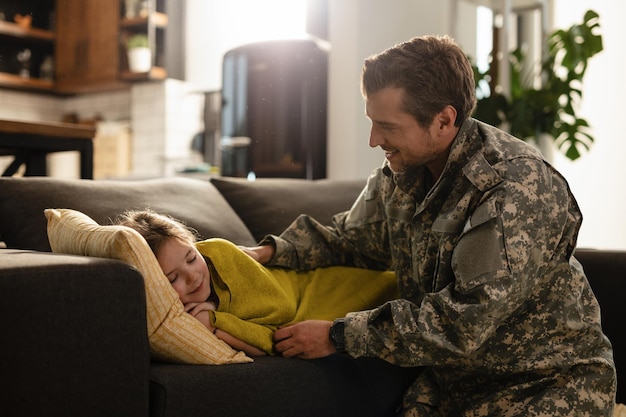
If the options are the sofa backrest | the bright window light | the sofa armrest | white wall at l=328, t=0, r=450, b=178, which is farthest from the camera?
the bright window light

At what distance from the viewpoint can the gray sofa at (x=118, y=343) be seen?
3.25ft

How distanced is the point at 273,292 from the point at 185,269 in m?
0.22

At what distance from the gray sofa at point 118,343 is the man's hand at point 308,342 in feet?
0.08

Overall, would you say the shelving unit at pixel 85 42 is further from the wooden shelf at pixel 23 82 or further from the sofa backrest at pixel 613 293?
the sofa backrest at pixel 613 293

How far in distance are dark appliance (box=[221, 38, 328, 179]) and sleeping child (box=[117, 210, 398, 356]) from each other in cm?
217

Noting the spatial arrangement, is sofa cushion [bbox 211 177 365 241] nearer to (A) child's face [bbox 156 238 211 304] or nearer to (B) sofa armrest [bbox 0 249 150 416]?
(A) child's face [bbox 156 238 211 304]

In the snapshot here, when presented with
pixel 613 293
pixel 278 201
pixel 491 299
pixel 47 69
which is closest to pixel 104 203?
pixel 278 201

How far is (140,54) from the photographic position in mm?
5676

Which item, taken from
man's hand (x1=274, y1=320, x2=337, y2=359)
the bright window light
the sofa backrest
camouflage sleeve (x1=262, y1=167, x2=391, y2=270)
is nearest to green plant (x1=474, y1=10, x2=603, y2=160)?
the bright window light

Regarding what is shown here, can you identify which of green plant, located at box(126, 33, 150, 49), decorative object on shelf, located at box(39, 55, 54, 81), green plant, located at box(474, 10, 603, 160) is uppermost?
green plant, located at box(126, 33, 150, 49)

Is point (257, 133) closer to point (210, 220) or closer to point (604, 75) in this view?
point (210, 220)

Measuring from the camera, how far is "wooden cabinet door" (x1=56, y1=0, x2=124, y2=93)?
233 inches

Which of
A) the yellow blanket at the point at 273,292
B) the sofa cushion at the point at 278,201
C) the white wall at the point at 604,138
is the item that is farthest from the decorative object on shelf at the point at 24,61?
the yellow blanket at the point at 273,292

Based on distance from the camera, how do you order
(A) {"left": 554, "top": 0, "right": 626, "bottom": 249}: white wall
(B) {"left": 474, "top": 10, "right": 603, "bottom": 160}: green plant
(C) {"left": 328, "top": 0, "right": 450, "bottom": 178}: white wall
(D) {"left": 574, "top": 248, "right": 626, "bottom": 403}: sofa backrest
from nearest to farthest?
(D) {"left": 574, "top": 248, "right": 626, "bottom": 403}: sofa backrest
(C) {"left": 328, "top": 0, "right": 450, "bottom": 178}: white wall
(B) {"left": 474, "top": 10, "right": 603, "bottom": 160}: green plant
(A) {"left": 554, "top": 0, "right": 626, "bottom": 249}: white wall
